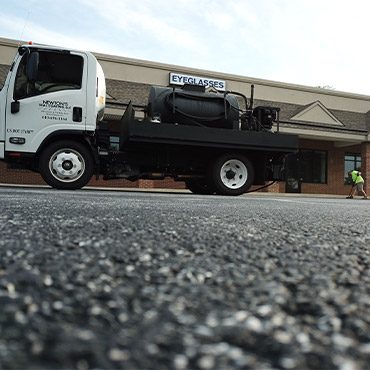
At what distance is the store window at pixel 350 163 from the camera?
22969mm

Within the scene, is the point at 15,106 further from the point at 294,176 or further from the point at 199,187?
the point at 294,176

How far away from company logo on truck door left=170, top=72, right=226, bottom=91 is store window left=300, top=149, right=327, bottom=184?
6.31 metres

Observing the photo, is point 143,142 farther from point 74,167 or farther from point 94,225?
point 94,225

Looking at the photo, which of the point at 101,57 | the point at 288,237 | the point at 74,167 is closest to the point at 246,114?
the point at 74,167

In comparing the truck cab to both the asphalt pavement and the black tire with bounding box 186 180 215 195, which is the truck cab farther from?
the asphalt pavement

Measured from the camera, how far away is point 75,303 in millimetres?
703

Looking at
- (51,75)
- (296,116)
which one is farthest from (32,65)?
(296,116)

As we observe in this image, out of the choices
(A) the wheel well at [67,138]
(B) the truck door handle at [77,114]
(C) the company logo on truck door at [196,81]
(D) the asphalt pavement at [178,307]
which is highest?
(C) the company logo on truck door at [196,81]

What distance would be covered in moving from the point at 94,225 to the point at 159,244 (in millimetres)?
563

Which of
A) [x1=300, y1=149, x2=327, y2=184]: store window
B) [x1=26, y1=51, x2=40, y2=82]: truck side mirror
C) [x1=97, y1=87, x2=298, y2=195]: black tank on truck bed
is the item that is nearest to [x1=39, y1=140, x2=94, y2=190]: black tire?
[x1=97, y1=87, x2=298, y2=195]: black tank on truck bed

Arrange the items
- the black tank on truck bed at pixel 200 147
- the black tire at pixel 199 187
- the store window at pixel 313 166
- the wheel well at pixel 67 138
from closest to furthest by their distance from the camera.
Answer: the wheel well at pixel 67 138, the black tank on truck bed at pixel 200 147, the black tire at pixel 199 187, the store window at pixel 313 166

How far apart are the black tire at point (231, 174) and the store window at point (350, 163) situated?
666 inches

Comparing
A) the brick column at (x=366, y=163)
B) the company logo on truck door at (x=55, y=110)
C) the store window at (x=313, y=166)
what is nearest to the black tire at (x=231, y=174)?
the company logo on truck door at (x=55, y=110)

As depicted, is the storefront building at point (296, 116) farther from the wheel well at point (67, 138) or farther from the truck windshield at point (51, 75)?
the wheel well at point (67, 138)
